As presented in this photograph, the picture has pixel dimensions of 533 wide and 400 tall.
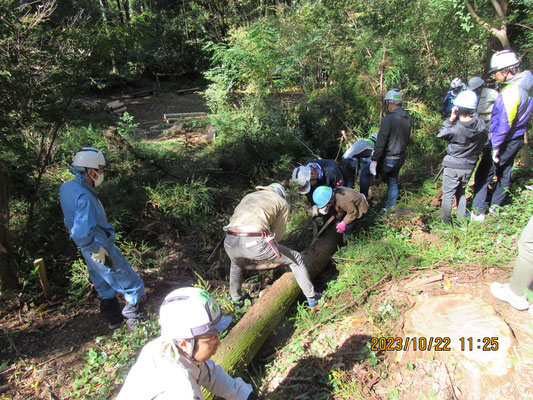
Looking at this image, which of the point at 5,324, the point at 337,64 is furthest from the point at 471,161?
the point at 5,324

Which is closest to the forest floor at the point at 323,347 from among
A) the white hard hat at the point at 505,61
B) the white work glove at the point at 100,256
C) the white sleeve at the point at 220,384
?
the white sleeve at the point at 220,384

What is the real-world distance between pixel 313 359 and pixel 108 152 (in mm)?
5380

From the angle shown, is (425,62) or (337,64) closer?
(425,62)

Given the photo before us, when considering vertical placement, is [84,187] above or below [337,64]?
below

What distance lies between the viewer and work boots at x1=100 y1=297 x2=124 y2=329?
339 centimetres

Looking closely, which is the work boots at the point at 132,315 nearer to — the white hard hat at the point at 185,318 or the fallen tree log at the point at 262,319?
the fallen tree log at the point at 262,319

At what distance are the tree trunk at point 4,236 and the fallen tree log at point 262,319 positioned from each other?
2944mm

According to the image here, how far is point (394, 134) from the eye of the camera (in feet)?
13.6

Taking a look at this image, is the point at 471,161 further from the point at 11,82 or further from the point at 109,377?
the point at 11,82

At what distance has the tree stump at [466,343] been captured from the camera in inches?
82.9

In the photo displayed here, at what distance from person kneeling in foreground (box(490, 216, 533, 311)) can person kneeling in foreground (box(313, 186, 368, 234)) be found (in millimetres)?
1617

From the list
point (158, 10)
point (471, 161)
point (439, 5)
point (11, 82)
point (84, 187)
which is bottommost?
point (471, 161)

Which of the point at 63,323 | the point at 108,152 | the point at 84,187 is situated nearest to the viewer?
the point at 84,187

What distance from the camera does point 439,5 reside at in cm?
672
